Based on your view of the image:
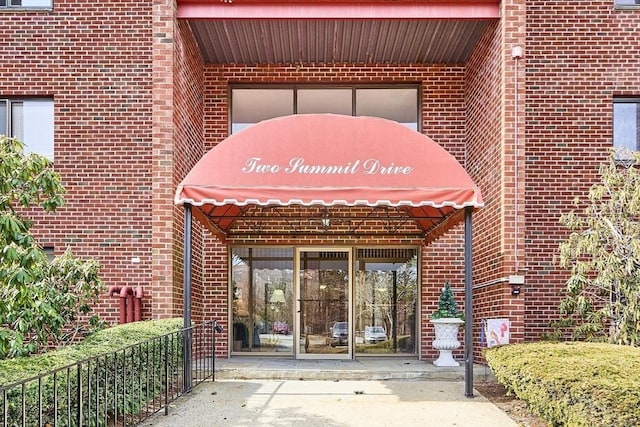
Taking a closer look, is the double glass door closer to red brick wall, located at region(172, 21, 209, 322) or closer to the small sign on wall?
red brick wall, located at region(172, 21, 209, 322)

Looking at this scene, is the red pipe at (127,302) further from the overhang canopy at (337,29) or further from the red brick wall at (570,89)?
the red brick wall at (570,89)

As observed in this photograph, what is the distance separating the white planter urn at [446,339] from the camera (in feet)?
37.1

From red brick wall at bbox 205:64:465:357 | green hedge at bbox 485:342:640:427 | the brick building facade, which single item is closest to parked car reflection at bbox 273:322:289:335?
red brick wall at bbox 205:64:465:357

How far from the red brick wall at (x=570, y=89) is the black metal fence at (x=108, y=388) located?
22.3 feet

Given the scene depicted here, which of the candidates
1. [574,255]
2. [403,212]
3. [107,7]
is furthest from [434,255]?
[107,7]

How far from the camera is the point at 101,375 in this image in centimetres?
644

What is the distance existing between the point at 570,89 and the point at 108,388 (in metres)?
9.14

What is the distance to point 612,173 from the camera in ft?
31.8

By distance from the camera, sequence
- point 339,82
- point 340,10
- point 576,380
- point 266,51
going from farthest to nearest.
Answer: point 339,82 → point 266,51 → point 340,10 → point 576,380

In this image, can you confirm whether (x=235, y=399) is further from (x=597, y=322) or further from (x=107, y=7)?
(x=107, y=7)

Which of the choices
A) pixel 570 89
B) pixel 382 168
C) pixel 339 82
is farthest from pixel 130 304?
pixel 570 89

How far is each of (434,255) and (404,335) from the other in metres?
1.69

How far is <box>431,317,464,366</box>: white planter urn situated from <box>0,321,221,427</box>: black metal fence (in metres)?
4.18

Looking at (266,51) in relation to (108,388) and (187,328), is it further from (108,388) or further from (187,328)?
(108,388)
